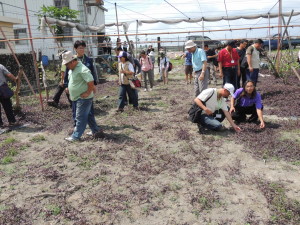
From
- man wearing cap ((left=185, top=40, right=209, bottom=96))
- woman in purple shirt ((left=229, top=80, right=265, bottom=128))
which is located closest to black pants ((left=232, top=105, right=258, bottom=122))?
woman in purple shirt ((left=229, top=80, right=265, bottom=128))

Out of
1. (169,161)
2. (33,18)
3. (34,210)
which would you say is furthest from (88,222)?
(33,18)

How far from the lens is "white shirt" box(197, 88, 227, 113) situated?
5.29 m

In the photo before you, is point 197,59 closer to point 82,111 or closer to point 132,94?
point 132,94

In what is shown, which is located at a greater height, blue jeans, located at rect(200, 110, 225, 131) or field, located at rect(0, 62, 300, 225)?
blue jeans, located at rect(200, 110, 225, 131)

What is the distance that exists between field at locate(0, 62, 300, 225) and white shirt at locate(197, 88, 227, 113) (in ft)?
1.83

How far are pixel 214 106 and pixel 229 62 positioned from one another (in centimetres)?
265

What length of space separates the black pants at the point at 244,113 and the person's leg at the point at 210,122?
0.61 metres

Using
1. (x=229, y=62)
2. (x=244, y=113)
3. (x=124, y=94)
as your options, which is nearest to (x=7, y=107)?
(x=124, y=94)

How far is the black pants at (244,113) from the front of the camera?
582cm

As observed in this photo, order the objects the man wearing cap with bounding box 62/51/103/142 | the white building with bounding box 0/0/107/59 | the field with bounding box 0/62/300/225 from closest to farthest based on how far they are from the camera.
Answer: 1. the field with bounding box 0/62/300/225
2. the man wearing cap with bounding box 62/51/103/142
3. the white building with bounding box 0/0/107/59

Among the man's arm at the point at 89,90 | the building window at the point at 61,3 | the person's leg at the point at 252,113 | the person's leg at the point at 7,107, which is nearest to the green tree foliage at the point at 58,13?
the building window at the point at 61,3

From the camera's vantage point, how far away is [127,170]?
4.18 meters

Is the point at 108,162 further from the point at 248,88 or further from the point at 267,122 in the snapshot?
the point at 267,122

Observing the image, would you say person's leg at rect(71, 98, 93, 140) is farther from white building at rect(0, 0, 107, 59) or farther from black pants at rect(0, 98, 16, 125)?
white building at rect(0, 0, 107, 59)
